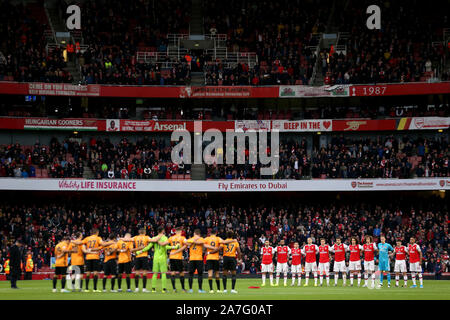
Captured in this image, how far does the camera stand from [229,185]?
4106cm

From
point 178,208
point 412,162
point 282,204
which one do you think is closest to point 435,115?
point 412,162

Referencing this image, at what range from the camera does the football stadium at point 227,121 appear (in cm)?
3944

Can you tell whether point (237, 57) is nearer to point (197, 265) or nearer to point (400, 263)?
point (400, 263)

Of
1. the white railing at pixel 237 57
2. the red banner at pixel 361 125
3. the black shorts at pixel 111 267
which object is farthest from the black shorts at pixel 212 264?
the white railing at pixel 237 57

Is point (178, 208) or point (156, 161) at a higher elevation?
point (156, 161)

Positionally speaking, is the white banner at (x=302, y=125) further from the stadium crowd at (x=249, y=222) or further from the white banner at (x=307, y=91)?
the stadium crowd at (x=249, y=222)

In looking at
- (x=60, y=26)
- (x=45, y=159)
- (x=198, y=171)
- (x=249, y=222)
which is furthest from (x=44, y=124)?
(x=249, y=222)

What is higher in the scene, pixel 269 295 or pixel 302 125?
pixel 302 125

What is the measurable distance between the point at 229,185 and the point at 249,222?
125 inches

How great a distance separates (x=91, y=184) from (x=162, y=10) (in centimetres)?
1702

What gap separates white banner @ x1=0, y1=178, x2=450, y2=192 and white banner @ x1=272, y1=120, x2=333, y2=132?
16.3 feet

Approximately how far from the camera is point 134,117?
154ft

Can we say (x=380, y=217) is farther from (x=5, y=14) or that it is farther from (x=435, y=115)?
(x=5, y=14)

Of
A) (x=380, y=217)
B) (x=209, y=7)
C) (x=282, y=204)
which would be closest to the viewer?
(x=380, y=217)
